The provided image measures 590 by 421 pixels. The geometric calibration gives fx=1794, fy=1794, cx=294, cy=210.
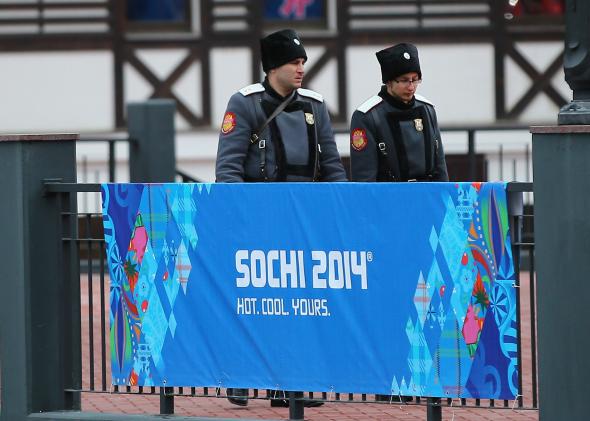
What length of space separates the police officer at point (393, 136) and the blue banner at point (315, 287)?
A: 148cm

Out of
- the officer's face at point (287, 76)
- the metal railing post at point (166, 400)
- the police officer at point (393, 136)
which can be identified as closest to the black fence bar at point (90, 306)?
the metal railing post at point (166, 400)

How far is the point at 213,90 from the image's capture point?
20.3 meters

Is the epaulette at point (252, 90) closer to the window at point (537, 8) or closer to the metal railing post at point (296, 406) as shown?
the metal railing post at point (296, 406)

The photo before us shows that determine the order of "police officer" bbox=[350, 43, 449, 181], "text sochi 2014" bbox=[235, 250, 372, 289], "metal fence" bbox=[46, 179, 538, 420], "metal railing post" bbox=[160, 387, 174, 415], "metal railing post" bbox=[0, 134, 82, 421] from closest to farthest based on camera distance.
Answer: "metal fence" bbox=[46, 179, 538, 420], "text sochi 2014" bbox=[235, 250, 372, 289], "metal railing post" bbox=[160, 387, 174, 415], "metal railing post" bbox=[0, 134, 82, 421], "police officer" bbox=[350, 43, 449, 181]

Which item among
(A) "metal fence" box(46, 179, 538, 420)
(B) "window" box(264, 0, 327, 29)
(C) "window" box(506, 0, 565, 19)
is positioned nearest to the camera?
(A) "metal fence" box(46, 179, 538, 420)

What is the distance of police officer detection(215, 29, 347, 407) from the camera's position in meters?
8.98

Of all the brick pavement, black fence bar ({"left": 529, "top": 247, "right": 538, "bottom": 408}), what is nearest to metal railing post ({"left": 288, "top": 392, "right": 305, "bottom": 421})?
the brick pavement

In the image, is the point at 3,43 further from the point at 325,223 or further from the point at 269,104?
the point at 325,223

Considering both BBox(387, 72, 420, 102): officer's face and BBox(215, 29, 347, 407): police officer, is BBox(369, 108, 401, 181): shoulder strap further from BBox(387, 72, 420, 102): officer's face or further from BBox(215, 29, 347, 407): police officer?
BBox(215, 29, 347, 407): police officer

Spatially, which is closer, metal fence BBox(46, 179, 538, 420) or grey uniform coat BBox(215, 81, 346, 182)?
metal fence BBox(46, 179, 538, 420)

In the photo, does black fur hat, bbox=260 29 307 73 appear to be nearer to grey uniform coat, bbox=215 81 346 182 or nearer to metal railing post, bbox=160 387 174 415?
grey uniform coat, bbox=215 81 346 182

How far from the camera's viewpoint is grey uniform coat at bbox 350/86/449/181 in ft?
30.3

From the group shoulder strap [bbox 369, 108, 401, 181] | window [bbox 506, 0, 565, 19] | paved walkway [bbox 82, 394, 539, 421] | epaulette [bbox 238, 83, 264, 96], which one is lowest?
paved walkway [bbox 82, 394, 539, 421]

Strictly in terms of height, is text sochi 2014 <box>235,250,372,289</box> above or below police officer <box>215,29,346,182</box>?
below
